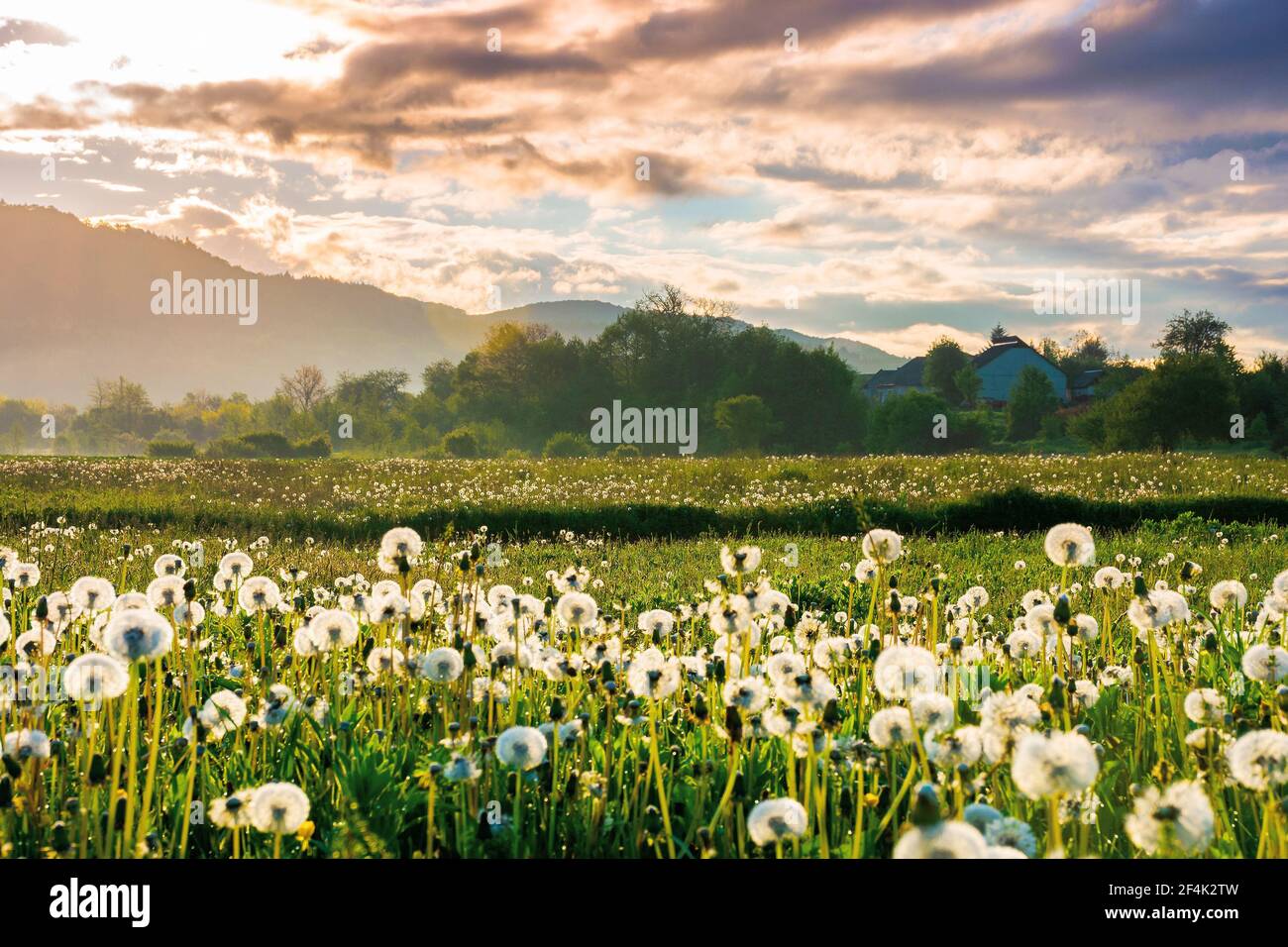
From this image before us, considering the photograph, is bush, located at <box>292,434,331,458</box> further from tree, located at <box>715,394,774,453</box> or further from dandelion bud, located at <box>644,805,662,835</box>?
dandelion bud, located at <box>644,805,662,835</box>

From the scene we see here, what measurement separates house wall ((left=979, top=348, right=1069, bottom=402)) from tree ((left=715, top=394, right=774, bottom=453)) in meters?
34.6

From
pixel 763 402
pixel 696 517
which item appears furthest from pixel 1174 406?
pixel 696 517

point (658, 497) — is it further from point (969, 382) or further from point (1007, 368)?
point (1007, 368)

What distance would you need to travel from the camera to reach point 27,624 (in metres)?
7.36

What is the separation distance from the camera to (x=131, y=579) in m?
10.4

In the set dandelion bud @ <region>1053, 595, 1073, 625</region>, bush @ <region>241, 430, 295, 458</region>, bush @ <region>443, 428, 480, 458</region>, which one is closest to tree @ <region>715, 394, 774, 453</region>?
bush @ <region>443, 428, 480, 458</region>
